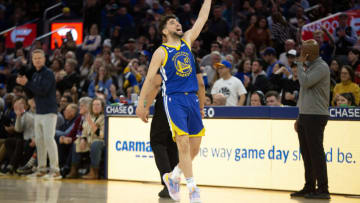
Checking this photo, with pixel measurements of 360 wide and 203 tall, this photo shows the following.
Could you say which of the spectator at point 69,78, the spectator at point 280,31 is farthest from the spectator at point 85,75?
the spectator at point 280,31

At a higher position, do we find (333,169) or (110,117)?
(110,117)

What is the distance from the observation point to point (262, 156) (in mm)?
8781

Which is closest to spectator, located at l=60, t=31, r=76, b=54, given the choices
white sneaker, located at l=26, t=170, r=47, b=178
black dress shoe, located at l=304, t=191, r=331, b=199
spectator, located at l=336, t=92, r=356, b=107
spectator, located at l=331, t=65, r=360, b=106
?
white sneaker, located at l=26, t=170, r=47, b=178

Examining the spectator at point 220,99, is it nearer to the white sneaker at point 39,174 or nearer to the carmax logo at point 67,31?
the white sneaker at point 39,174

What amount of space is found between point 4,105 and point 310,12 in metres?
7.58

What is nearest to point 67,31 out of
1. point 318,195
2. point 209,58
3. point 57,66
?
point 57,66

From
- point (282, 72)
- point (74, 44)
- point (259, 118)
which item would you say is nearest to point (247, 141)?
point (259, 118)

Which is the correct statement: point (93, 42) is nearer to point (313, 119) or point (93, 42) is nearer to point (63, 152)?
point (63, 152)

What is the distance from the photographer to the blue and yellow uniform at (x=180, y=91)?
656 cm

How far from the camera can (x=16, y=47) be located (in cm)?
1852

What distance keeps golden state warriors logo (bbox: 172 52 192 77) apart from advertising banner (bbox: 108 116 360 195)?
256 cm

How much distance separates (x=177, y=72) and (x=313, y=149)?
2317 mm

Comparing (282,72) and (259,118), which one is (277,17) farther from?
(259,118)

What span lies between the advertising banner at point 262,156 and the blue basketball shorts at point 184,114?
2374mm
